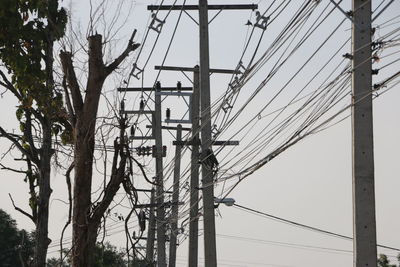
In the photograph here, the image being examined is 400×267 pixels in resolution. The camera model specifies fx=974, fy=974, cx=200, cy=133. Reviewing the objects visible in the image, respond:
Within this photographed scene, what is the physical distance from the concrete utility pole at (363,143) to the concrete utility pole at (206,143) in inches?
367

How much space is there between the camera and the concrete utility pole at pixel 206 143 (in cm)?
2067

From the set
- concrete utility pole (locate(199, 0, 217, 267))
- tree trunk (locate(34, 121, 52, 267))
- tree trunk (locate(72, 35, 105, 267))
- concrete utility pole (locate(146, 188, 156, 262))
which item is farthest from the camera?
concrete utility pole (locate(146, 188, 156, 262))

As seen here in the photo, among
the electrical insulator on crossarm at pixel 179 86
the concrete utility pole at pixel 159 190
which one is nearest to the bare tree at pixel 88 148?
the electrical insulator on crossarm at pixel 179 86

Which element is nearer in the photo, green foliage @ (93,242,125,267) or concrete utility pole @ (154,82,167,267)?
green foliage @ (93,242,125,267)

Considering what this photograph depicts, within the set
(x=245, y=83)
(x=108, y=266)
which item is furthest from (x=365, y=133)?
(x=108, y=266)

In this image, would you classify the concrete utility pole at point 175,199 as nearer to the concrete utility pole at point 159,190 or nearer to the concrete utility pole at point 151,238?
the concrete utility pole at point 159,190

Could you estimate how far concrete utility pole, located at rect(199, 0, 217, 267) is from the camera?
67.8 ft

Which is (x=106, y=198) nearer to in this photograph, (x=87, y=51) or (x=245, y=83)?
(x=87, y=51)

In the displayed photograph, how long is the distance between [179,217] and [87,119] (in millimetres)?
20242

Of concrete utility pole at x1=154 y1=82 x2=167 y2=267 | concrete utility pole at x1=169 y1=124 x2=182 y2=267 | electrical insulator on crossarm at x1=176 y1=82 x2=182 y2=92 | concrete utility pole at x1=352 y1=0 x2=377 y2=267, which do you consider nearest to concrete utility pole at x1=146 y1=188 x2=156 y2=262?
concrete utility pole at x1=169 y1=124 x2=182 y2=267

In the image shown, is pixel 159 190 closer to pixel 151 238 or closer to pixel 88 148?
pixel 151 238

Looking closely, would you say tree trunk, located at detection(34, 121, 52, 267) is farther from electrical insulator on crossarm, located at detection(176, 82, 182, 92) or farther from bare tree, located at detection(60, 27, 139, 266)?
electrical insulator on crossarm, located at detection(176, 82, 182, 92)

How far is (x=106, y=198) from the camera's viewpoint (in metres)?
10.6

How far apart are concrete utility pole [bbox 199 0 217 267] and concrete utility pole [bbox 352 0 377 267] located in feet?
30.6
